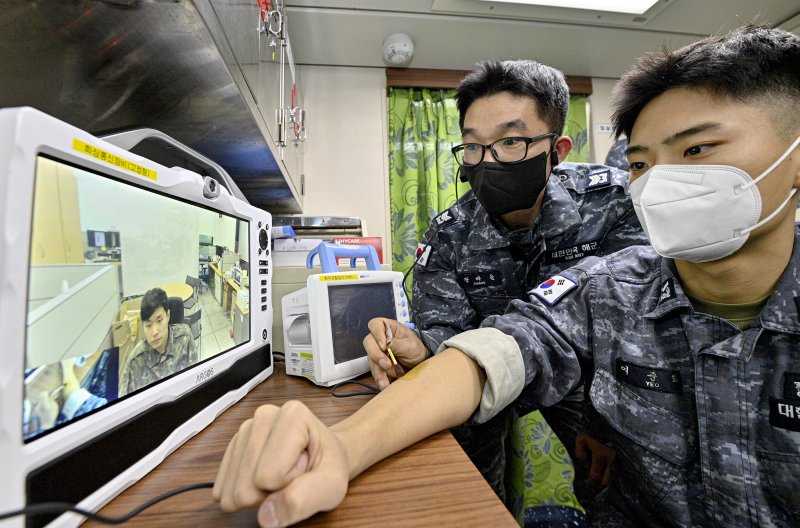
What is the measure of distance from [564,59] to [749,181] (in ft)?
6.95

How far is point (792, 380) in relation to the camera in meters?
0.54

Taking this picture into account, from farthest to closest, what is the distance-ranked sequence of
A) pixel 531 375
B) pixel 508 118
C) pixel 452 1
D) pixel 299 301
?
pixel 452 1 → pixel 508 118 → pixel 299 301 → pixel 531 375

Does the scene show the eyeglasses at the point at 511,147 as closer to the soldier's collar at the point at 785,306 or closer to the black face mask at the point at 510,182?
the black face mask at the point at 510,182

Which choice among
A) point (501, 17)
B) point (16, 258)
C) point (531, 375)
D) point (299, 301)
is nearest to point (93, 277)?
point (16, 258)

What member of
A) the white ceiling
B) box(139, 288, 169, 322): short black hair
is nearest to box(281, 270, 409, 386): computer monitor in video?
box(139, 288, 169, 322): short black hair

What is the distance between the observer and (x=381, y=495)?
408 millimetres

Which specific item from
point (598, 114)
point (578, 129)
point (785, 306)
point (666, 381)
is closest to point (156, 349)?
point (666, 381)

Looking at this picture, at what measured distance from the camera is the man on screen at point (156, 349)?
0.45 m

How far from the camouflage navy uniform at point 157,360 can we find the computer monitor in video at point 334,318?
27cm

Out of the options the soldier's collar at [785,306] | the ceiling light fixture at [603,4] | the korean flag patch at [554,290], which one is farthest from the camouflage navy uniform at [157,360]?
the ceiling light fixture at [603,4]

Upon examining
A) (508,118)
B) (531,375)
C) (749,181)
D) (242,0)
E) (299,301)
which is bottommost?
(531,375)

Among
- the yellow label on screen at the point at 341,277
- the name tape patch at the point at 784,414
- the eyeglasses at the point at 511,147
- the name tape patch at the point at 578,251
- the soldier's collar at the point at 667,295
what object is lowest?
the name tape patch at the point at 784,414

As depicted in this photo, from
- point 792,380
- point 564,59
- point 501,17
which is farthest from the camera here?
point 564,59

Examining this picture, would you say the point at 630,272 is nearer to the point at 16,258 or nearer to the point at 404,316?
the point at 404,316
